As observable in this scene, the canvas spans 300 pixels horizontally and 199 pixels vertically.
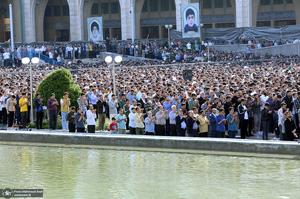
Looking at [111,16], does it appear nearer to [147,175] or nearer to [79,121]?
[79,121]

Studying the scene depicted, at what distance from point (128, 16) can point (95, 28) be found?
392 inches

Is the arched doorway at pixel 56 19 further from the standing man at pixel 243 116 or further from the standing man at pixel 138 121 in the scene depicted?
the standing man at pixel 243 116

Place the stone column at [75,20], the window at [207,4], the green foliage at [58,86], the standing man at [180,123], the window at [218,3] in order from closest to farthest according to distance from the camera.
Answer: the standing man at [180,123] < the green foliage at [58,86] < the stone column at [75,20] < the window at [218,3] < the window at [207,4]

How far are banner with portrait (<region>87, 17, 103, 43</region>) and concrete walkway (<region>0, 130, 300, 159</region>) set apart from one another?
28.7 m

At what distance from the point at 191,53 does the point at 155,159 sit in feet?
87.0

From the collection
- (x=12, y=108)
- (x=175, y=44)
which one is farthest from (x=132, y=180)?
(x=175, y=44)

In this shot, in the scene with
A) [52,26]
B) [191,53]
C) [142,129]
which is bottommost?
[142,129]

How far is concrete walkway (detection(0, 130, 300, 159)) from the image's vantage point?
13234 millimetres

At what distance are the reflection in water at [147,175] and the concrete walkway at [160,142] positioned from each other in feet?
0.95

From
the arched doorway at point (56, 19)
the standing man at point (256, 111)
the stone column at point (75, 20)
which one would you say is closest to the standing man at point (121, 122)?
the standing man at point (256, 111)

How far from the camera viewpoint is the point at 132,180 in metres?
11.8

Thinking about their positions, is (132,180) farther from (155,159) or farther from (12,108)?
(12,108)

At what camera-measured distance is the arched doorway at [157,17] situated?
205 ft

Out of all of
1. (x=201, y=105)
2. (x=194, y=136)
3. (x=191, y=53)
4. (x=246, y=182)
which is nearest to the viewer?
(x=246, y=182)
